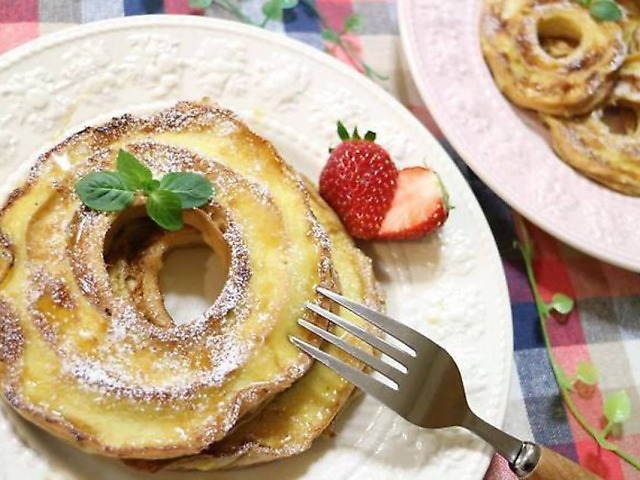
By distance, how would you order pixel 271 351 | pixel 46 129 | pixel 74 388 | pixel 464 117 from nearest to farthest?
pixel 74 388
pixel 271 351
pixel 46 129
pixel 464 117

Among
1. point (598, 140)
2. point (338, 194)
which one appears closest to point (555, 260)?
point (598, 140)

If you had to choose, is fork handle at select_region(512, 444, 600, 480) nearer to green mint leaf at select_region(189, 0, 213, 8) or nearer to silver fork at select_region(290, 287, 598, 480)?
silver fork at select_region(290, 287, 598, 480)

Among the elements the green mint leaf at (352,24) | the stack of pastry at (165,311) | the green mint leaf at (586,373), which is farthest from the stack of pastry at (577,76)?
the stack of pastry at (165,311)

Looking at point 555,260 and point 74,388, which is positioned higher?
point 74,388

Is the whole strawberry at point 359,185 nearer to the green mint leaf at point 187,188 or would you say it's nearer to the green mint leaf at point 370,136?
Answer: the green mint leaf at point 370,136

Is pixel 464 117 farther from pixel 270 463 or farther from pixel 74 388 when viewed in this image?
pixel 74 388
